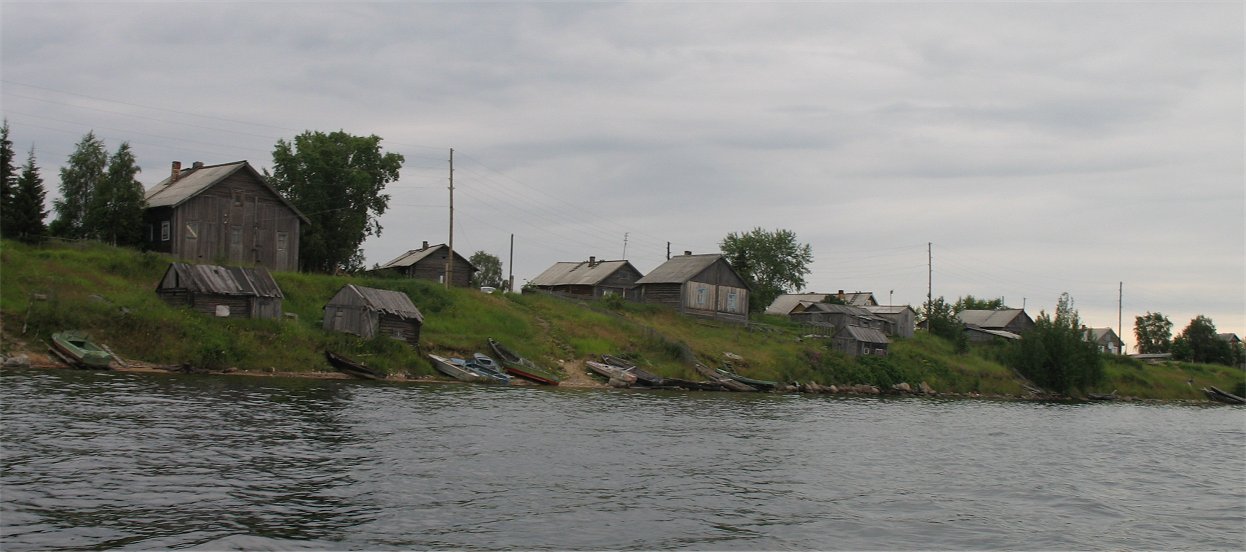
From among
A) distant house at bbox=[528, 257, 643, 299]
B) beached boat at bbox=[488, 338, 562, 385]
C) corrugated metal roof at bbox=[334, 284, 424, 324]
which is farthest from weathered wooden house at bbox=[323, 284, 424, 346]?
distant house at bbox=[528, 257, 643, 299]

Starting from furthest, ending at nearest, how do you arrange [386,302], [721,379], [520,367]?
[721,379]
[520,367]
[386,302]

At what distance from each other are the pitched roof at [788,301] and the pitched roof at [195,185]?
62.6m

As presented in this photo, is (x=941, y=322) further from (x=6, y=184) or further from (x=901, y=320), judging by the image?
(x=6, y=184)

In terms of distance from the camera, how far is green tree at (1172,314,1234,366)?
394ft

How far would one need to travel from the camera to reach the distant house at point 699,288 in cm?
8494

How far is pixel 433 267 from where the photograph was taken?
84.6 meters

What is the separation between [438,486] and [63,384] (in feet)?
70.8

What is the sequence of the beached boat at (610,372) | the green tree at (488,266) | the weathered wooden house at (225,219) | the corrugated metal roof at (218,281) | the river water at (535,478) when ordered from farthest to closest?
1. the green tree at (488,266)
2. the weathered wooden house at (225,219)
3. the beached boat at (610,372)
4. the corrugated metal roof at (218,281)
5. the river water at (535,478)

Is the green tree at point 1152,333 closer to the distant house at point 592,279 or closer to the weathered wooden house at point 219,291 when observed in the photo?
the distant house at point 592,279

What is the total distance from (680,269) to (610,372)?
30.7m

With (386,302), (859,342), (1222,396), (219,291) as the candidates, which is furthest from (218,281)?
(1222,396)

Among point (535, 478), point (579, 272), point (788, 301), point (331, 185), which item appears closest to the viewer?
point (535, 478)

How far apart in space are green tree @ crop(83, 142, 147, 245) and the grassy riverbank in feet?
11.6

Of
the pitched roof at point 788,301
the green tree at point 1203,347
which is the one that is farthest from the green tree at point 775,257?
the green tree at point 1203,347
